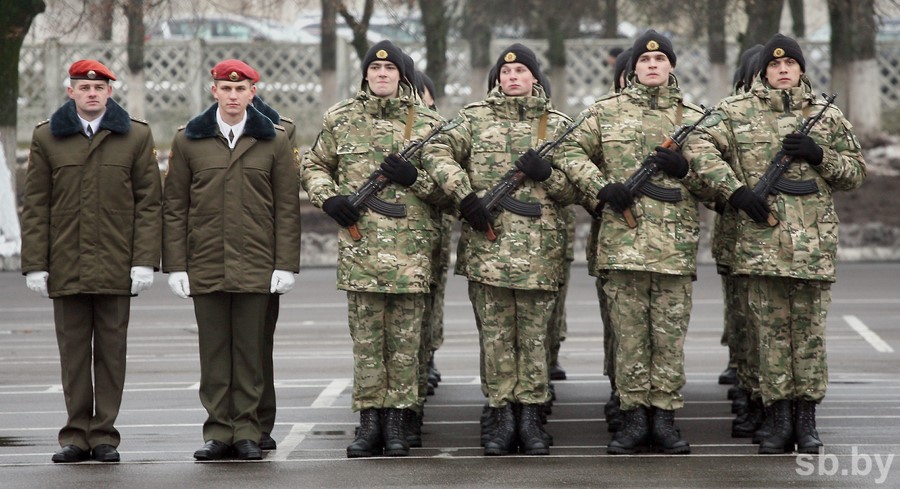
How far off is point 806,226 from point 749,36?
51.0 feet

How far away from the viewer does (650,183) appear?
8.71 metres

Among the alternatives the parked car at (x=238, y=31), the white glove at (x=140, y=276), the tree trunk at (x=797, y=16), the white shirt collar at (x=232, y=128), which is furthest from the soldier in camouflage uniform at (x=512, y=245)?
the parked car at (x=238, y=31)

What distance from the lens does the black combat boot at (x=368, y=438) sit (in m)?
8.68

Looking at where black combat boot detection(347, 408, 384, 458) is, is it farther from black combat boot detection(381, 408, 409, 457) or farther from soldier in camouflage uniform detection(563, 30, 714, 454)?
soldier in camouflage uniform detection(563, 30, 714, 454)

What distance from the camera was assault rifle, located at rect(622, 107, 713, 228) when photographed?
8.66m

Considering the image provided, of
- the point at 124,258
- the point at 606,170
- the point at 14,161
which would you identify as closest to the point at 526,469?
the point at 606,170

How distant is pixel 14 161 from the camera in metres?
21.7

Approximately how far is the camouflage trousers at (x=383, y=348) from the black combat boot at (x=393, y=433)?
7 cm

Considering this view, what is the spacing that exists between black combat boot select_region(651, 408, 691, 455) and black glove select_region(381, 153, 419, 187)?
1898 millimetres

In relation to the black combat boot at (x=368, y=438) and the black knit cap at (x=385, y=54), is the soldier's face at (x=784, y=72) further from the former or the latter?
the black combat boot at (x=368, y=438)

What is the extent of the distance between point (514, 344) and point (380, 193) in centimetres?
116

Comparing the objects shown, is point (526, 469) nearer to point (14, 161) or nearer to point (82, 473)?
point (82, 473)

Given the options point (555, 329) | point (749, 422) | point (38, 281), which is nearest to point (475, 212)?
point (749, 422)

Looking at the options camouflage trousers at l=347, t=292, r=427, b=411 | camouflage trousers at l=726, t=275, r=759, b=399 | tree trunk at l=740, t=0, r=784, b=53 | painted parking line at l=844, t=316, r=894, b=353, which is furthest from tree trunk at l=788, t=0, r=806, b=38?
camouflage trousers at l=347, t=292, r=427, b=411
